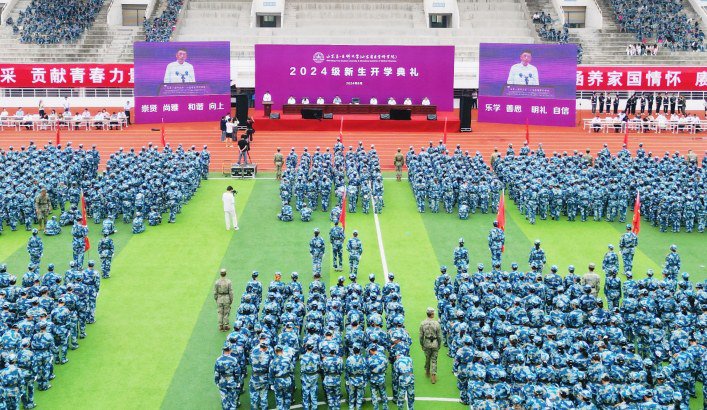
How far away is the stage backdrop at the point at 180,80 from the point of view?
41.3 meters

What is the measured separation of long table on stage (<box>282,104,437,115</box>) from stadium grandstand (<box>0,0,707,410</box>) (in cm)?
11

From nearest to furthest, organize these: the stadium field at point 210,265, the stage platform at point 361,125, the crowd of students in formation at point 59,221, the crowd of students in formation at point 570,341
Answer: the crowd of students in formation at point 570,341, the crowd of students in formation at point 59,221, the stadium field at point 210,265, the stage platform at point 361,125

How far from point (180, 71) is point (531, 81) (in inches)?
671

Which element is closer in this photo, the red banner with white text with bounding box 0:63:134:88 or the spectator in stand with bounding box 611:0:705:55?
the red banner with white text with bounding box 0:63:134:88

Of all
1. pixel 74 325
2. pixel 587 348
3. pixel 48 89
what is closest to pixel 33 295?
pixel 74 325

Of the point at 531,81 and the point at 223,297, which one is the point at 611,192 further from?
the point at 531,81

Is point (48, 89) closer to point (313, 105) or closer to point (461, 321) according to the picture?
point (313, 105)

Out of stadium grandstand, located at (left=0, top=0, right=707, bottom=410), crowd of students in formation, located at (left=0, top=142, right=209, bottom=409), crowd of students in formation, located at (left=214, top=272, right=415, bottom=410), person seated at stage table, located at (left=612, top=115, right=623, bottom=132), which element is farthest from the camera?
person seated at stage table, located at (left=612, top=115, right=623, bottom=132)

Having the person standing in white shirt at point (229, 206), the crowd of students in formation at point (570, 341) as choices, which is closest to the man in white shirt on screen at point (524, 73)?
the person standing in white shirt at point (229, 206)

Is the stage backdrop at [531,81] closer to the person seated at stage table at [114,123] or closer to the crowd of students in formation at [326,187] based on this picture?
the crowd of students in formation at [326,187]

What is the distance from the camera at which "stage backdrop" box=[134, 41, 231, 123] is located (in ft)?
136

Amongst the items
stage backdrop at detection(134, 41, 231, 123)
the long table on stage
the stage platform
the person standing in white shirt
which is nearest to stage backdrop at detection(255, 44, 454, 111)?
the long table on stage

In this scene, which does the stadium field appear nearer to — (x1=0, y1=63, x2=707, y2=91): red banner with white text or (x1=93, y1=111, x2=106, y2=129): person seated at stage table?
(x1=93, y1=111, x2=106, y2=129): person seated at stage table

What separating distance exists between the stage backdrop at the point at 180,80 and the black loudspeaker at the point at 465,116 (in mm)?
11515
